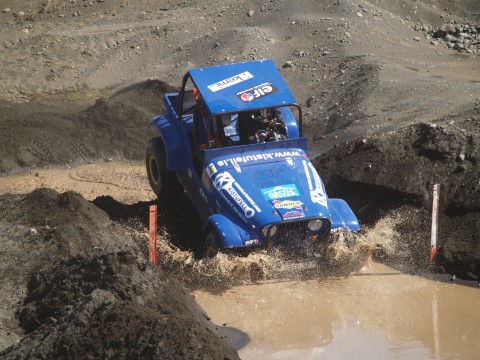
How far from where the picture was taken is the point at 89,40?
75.4 ft

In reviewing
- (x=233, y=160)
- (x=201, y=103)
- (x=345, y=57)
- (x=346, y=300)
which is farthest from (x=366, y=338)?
(x=345, y=57)

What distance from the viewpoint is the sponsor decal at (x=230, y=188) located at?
34.8ft

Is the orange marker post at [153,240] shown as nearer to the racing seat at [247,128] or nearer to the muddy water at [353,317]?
the muddy water at [353,317]

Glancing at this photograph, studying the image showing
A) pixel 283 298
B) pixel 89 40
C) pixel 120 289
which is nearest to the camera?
pixel 120 289

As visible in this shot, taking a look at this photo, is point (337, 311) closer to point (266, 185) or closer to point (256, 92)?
point (266, 185)

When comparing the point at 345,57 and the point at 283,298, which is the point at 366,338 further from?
the point at 345,57

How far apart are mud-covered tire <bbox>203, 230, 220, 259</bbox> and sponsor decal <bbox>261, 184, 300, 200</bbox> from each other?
80 centimetres

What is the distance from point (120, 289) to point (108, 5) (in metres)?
18.2

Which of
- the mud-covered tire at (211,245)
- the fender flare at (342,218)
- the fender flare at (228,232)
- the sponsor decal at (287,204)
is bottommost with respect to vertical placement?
the mud-covered tire at (211,245)

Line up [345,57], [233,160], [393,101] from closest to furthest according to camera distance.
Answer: [233,160], [393,101], [345,57]

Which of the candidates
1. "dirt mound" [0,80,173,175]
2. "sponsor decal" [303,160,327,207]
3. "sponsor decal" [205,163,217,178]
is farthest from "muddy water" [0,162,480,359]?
"dirt mound" [0,80,173,175]

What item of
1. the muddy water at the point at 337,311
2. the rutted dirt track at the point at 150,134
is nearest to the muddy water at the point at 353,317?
the muddy water at the point at 337,311

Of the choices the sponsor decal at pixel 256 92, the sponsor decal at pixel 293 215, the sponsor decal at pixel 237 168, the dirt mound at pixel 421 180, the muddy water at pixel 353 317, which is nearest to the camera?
the muddy water at pixel 353 317

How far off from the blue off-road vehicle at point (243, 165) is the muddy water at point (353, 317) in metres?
0.66
